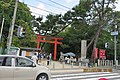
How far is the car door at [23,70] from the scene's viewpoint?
30.2 ft

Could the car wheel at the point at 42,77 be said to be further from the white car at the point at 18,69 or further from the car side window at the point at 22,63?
the car side window at the point at 22,63

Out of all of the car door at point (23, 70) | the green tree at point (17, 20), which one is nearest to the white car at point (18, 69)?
the car door at point (23, 70)

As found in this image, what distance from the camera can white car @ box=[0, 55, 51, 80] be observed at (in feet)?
29.3

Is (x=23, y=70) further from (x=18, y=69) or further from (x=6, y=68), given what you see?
(x=6, y=68)

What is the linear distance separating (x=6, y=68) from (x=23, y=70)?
763mm

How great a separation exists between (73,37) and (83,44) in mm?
7827

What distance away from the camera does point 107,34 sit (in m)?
43.0

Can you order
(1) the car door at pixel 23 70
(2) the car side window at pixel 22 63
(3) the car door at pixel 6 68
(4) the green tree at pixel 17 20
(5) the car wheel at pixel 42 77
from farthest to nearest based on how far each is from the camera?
(4) the green tree at pixel 17 20, (5) the car wheel at pixel 42 77, (2) the car side window at pixel 22 63, (1) the car door at pixel 23 70, (3) the car door at pixel 6 68

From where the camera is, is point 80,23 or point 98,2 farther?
point 80,23

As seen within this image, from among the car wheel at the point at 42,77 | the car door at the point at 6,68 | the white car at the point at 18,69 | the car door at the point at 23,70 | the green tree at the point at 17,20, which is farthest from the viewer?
the green tree at the point at 17,20

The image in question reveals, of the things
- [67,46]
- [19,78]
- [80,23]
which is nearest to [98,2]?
[80,23]

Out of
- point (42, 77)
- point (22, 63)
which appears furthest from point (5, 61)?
point (42, 77)

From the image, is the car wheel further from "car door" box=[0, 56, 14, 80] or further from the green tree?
the green tree

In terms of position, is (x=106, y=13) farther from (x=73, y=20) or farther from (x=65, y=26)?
(x=65, y=26)
